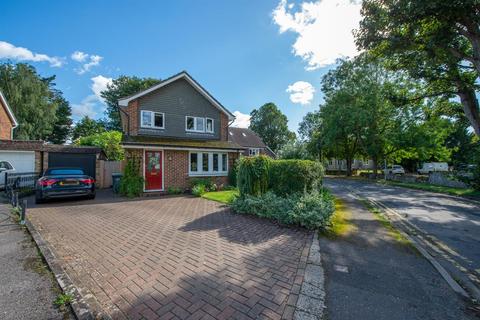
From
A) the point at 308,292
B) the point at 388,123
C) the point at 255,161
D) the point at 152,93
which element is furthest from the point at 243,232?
the point at 388,123

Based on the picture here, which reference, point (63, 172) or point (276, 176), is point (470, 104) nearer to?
point (276, 176)

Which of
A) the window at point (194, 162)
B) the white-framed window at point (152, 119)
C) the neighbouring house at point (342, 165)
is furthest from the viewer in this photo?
the neighbouring house at point (342, 165)

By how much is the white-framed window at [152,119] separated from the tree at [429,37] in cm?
1307

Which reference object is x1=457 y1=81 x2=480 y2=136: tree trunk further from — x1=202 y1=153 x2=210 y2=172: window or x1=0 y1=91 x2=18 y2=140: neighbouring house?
x1=0 y1=91 x2=18 y2=140: neighbouring house

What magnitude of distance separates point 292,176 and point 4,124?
2870 cm

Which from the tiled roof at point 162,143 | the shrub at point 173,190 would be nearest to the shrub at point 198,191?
the shrub at point 173,190

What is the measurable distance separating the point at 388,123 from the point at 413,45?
1904 cm

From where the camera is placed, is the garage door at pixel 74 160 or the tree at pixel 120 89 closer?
the garage door at pixel 74 160

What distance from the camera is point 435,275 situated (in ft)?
12.8

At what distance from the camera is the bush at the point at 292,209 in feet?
20.3

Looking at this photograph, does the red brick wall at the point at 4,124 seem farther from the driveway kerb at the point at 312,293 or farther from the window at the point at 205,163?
the driveway kerb at the point at 312,293

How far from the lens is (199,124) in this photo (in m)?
17.3

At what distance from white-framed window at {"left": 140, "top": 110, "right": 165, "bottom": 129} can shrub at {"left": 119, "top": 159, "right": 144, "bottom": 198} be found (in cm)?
360

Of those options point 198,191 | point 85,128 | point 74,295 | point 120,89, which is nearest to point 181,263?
point 74,295
